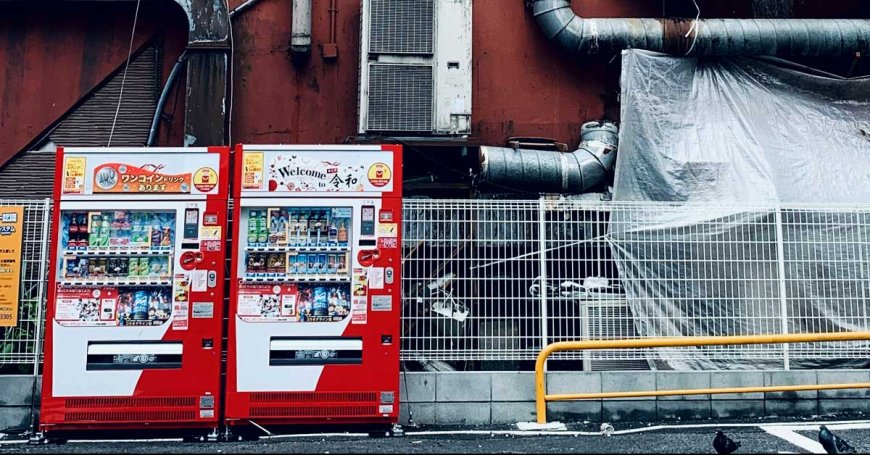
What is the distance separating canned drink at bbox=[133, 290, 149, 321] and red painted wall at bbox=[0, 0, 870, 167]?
376 centimetres

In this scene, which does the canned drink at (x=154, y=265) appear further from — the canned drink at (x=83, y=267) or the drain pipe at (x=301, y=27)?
the drain pipe at (x=301, y=27)

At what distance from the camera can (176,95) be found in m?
9.80

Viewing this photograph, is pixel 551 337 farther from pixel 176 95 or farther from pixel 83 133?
pixel 83 133

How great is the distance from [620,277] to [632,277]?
0.12m

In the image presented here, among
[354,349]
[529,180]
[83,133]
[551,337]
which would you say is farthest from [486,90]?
[83,133]

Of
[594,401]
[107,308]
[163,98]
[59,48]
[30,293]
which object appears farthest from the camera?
[59,48]

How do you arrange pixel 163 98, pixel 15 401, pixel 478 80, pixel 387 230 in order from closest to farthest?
pixel 387 230, pixel 15 401, pixel 163 98, pixel 478 80

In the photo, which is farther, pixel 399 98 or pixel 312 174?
pixel 399 98

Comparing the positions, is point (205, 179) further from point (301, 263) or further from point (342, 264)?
point (342, 264)

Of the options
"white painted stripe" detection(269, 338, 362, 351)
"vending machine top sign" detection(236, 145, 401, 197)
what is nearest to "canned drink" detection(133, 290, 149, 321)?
"white painted stripe" detection(269, 338, 362, 351)

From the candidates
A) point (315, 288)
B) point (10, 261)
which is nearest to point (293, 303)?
point (315, 288)

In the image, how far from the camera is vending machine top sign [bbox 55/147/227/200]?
638 cm

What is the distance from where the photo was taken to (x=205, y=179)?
641 cm

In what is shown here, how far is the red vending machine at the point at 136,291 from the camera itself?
6207 mm
